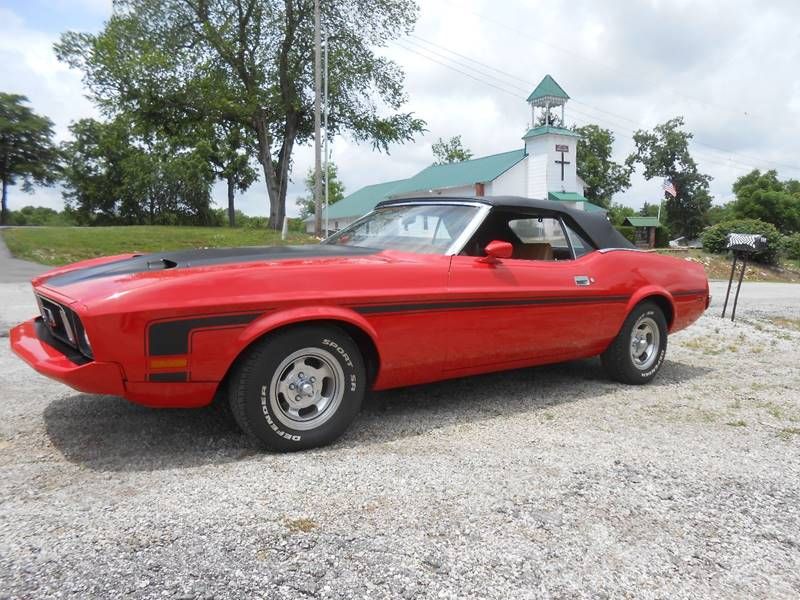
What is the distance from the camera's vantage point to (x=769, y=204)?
6938 cm

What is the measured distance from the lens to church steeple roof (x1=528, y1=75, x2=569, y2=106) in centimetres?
3862

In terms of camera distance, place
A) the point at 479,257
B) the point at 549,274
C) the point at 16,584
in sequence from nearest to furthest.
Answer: the point at 16,584 → the point at 479,257 → the point at 549,274

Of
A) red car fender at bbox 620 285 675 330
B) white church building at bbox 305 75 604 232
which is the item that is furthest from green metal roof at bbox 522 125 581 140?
red car fender at bbox 620 285 675 330

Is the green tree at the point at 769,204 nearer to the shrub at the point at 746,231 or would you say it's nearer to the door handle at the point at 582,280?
the shrub at the point at 746,231

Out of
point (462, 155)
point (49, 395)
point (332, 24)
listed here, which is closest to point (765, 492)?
point (49, 395)

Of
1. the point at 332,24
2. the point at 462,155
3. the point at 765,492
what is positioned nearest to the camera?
the point at 765,492

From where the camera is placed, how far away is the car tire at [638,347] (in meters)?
4.57

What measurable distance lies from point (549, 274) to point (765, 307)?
27.8ft

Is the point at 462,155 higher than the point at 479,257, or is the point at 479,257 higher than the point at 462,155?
the point at 462,155

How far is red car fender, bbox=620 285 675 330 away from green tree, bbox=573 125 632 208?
187 ft

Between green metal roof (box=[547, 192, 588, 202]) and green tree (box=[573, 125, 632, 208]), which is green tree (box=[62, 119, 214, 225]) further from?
green tree (box=[573, 125, 632, 208])

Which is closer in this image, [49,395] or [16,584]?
[16,584]

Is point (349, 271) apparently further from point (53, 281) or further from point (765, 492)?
point (765, 492)

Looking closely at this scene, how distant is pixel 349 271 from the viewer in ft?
10.5
